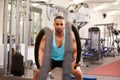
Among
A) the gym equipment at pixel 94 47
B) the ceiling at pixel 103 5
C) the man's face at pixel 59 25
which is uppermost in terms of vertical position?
the ceiling at pixel 103 5

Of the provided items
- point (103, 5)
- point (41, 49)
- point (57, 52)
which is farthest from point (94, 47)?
point (41, 49)

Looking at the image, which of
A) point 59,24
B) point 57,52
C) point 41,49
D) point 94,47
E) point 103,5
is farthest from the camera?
point 103,5

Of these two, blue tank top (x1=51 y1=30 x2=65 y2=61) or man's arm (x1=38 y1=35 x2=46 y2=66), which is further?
blue tank top (x1=51 y1=30 x2=65 y2=61)

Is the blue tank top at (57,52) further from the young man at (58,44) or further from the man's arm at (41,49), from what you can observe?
the man's arm at (41,49)

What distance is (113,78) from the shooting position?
5.79 meters

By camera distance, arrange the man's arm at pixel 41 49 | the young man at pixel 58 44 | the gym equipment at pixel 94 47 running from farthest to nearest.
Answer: the gym equipment at pixel 94 47 → the young man at pixel 58 44 → the man's arm at pixel 41 49

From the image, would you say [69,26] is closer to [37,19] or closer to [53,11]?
[53,11]

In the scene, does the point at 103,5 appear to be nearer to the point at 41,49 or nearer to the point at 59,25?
the point at 59,25

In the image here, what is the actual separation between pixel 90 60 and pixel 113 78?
4.02 m

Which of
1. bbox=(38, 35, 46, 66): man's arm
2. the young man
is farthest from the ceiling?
bbox=(38, 35, 46, 66): man's arm

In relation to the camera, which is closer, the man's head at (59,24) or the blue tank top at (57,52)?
the man's head at (59,24)

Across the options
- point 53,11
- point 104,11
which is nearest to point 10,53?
point 53,11

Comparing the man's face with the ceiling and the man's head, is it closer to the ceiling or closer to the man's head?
the man's head

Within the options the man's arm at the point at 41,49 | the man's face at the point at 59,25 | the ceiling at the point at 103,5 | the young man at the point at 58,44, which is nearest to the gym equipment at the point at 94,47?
the ceiling at the point at 103,5
